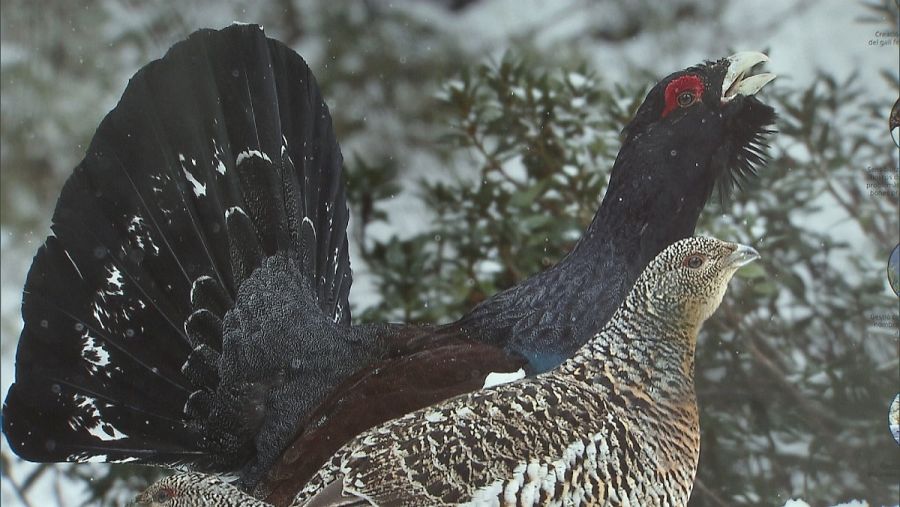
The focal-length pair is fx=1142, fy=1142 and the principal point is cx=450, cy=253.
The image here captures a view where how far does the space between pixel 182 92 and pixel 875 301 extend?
1672 mm

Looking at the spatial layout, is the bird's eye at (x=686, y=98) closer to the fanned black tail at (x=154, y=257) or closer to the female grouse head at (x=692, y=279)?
the female grouse head at (x=692, y=279)

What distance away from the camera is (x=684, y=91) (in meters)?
1.60

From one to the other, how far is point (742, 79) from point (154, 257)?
88 centimetres

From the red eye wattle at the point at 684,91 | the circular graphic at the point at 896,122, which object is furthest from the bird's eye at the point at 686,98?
the circular graphic at the point at 896,122

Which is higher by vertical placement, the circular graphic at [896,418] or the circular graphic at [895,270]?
the circular graphic at [895,270]

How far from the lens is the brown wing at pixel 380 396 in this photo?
4.78 feet

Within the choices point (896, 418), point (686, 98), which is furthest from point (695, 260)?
point (896, 418)

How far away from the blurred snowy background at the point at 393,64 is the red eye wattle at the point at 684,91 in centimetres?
119

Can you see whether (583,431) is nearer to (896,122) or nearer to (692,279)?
(692,279)

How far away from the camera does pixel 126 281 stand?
5.52ft

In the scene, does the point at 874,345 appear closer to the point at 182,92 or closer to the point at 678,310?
the point at 678,310

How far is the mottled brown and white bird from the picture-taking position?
1.23 m

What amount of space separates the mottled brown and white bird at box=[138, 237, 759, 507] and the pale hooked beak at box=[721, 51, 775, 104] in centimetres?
35

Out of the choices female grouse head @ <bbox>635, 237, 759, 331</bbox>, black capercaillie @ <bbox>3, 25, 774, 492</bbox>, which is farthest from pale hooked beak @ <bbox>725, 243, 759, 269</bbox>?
black capercaillie @ <bbox>3, 25, 774, 492</bbox>
